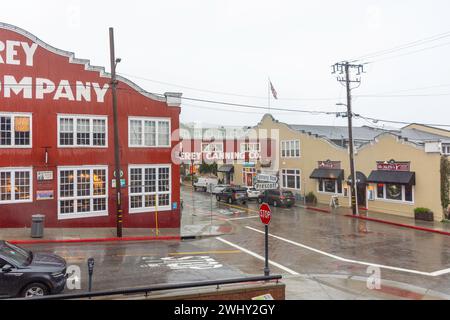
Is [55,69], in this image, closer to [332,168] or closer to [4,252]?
[4,252]

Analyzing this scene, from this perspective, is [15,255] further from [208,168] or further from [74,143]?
[208,168]

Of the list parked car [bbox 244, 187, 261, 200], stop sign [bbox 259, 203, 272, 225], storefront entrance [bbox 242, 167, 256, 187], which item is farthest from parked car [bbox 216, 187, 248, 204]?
stop sign [bbox 259, 203, 272, 225]

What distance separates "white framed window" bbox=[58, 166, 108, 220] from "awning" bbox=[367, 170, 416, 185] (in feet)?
67.6

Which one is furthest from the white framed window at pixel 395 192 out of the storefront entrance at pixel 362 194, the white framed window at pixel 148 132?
the white framed window at pixel 148 132

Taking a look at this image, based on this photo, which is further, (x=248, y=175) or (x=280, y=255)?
(x=248, y=175)

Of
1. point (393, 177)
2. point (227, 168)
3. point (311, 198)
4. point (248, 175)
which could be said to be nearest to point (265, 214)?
point (393, 177)

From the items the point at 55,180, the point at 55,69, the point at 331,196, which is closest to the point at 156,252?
the point at 55,180

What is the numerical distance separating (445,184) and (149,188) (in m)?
19.8

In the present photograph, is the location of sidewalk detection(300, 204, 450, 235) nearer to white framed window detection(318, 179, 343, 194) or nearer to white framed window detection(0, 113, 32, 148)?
white framed window detection(318, 179, 343, 194)

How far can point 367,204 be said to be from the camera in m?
33.8

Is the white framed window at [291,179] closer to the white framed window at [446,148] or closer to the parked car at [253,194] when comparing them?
the parked car at [253,194]

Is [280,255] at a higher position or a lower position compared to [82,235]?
lower

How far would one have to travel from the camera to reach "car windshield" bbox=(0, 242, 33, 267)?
1060 centimetres

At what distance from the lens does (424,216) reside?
28.2 meters
